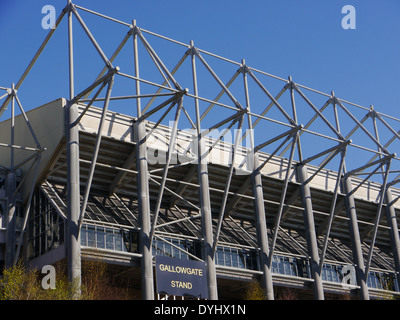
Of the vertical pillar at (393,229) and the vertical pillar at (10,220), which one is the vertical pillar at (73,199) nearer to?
the vertical pillar at (10,220)

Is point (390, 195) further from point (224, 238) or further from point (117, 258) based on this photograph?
point (117, 258)

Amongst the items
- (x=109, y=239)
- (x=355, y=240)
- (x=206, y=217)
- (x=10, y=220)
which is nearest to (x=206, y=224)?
(x=206, y=217)

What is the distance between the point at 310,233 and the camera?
5841 centimetres

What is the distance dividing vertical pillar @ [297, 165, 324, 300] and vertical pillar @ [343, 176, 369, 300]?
4.61m

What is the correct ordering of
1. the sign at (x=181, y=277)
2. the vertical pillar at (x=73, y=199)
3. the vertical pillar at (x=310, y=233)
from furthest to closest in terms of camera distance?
1. the vertical pillar at (x=310, y=233)
2. the sign at (x=181, y=277)
3. the vertical pillar at (x=73, y=199)

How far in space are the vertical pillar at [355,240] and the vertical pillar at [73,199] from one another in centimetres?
2815

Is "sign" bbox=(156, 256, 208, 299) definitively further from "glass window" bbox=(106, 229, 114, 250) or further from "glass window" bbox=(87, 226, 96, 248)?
"glass window" bbox=(87, 226, 96, 248)

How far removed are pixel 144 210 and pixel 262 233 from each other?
1202cm

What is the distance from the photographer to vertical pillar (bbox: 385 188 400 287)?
214 ft

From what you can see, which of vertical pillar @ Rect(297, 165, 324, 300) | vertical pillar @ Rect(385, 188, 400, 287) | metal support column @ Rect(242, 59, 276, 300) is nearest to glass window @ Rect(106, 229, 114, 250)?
metal support column @ Rect(242, 59, 276, 300)

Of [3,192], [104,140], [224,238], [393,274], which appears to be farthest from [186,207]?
[393,274]

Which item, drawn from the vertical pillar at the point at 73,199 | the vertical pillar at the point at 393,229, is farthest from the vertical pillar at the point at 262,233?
the vertical pillar at the point at 393,229

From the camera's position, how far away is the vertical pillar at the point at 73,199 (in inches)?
1670
